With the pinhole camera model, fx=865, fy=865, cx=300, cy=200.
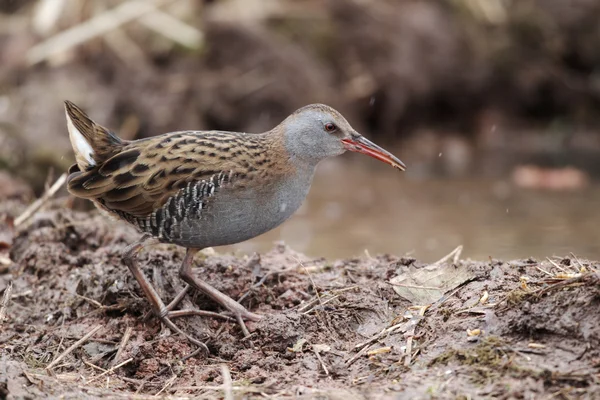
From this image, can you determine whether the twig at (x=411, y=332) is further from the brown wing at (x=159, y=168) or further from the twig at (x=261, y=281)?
the brown wing at (x=159, y=168)

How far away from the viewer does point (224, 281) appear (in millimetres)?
5215

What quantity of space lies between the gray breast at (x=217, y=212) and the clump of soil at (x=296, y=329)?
1.29 feet

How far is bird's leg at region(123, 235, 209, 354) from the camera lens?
4705mm

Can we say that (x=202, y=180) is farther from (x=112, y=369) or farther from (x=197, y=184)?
(x=112, y=369)

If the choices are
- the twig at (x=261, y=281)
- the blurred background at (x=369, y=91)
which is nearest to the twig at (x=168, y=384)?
the twig at (x=261, y=281)

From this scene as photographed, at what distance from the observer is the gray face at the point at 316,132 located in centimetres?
523

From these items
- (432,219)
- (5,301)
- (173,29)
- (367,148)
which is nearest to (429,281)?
(367,148)

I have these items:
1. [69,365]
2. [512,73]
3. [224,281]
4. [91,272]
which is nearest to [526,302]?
[224,281]

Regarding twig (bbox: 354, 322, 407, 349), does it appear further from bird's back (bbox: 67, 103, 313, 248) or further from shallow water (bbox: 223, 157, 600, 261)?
shallow water (bbox: 223, 157, 600, 261)

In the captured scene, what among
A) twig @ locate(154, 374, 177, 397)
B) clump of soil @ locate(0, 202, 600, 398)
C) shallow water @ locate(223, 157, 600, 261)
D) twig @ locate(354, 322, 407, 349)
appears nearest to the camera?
clump of soil @ locate(0, 202, 600, 398)

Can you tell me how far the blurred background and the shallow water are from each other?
1.5 inches

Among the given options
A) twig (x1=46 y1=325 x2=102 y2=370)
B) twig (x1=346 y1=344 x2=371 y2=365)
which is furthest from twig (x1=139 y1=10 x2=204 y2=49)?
twig (x1=346 y1=344 x2=371 y2=365)

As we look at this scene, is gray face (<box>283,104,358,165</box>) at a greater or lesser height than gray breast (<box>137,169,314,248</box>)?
greater

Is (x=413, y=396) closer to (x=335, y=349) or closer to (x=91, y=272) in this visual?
(x=335, y=349)
